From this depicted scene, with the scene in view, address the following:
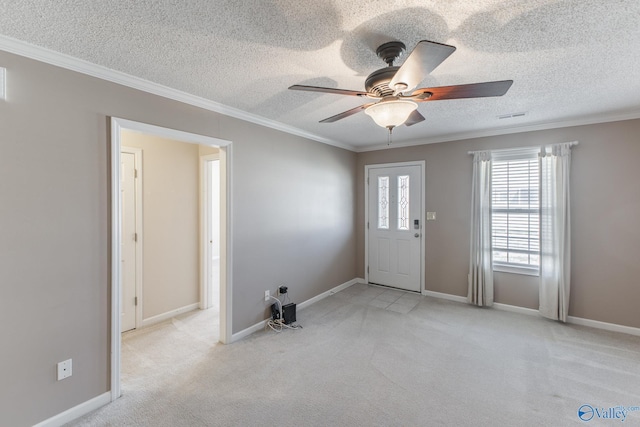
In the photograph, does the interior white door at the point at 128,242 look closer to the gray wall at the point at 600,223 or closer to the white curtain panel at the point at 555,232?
the gray wall at the point at 600,223

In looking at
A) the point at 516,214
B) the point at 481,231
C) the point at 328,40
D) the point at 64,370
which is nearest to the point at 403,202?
the point at 481,231

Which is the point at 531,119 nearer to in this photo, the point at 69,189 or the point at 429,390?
the point at 429,390

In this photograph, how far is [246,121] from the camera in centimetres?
321

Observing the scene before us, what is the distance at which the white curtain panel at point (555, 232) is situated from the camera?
3.46 m

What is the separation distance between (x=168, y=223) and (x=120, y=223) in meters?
1.47

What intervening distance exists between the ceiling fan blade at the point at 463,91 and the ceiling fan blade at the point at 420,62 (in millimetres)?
155

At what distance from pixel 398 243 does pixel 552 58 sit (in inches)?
129

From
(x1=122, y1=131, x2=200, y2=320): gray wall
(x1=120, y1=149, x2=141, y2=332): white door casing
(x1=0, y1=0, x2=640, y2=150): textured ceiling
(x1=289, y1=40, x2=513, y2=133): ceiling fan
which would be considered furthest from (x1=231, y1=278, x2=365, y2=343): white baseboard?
(x1=289, y1=40, x2=513, y2=133): ceiling fan

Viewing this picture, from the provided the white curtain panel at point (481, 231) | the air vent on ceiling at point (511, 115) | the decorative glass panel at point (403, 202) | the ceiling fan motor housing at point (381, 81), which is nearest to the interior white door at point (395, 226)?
the decorative glass panel at point (403, 202)

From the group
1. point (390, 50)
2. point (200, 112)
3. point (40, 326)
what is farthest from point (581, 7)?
point (40, 326)

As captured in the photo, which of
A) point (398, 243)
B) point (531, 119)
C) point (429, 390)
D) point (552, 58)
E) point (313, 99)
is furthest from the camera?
point (398, 243)

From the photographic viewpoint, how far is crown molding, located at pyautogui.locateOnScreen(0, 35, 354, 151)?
5.81 feet

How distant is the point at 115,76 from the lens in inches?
85.5

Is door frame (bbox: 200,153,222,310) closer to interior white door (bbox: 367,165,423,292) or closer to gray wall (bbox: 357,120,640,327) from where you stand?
interior white door (bbox: 367,165,423,292)
